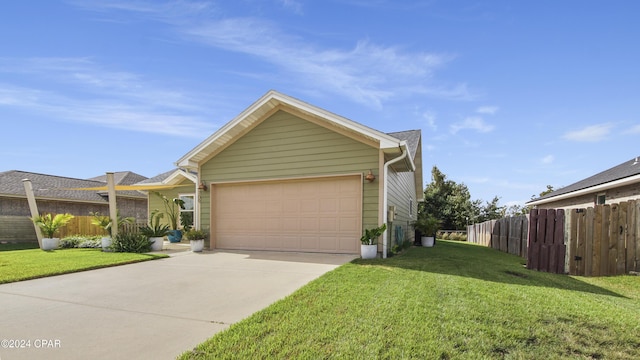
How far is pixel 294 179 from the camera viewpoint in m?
9.24

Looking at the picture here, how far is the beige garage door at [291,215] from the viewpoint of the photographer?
28.3 ft

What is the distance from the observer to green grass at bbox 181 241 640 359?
2682mm

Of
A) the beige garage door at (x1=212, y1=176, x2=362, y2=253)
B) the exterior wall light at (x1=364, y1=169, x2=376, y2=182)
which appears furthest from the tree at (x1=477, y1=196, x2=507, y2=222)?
the exterior wall light at (x1=364, y1=169, x2=376, y2=182)

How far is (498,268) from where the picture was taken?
22.4 ft

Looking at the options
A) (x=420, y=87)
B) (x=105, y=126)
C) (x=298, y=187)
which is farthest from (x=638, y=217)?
(x=105, y=126)

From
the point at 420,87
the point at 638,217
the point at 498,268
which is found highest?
the point at 420,87

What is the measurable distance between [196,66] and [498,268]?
33.1 ft

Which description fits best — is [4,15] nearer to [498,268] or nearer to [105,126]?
[105,126]

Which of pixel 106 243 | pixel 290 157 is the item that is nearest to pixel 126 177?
pixel 106 243

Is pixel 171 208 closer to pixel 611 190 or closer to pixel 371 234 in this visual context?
pixel 371 234

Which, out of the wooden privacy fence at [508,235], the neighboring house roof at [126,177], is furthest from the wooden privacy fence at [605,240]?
the neighboring house roof at [126,177]

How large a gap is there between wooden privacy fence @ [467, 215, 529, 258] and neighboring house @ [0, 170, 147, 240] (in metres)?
18.7

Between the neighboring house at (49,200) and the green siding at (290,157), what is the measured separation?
9.15 metres

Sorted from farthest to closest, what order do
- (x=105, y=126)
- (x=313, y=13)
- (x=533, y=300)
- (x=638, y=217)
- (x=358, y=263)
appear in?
(x=105, y=126) → (x=313, y=13) → (x=358, y=263) → (x=638, y=217) → (x=533, y=300)
